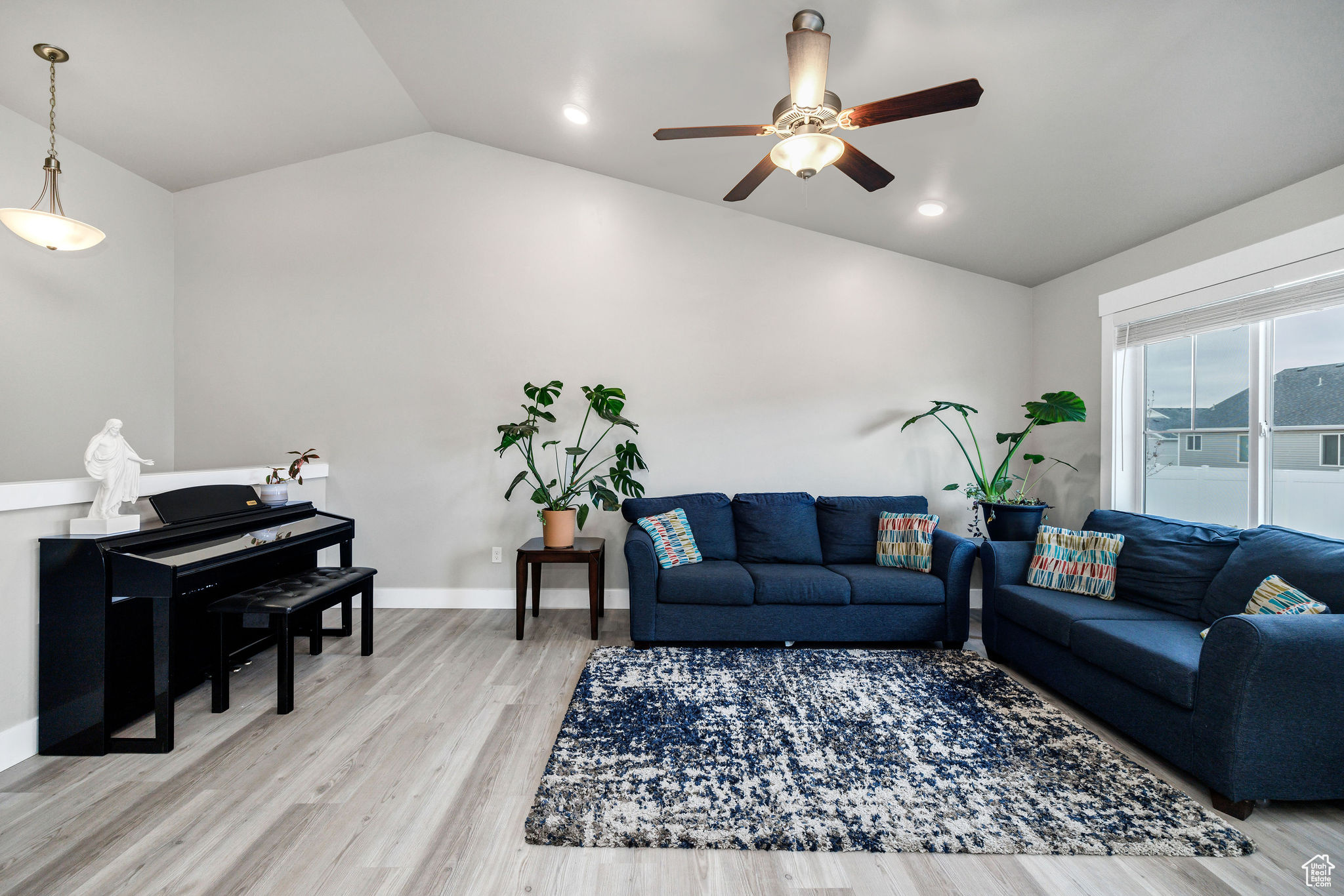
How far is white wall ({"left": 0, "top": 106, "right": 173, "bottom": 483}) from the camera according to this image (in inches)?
128

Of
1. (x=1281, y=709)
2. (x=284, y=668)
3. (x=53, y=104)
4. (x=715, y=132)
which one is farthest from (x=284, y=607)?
(x=1281, y=709)

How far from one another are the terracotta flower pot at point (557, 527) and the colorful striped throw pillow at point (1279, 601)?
305 centimetres

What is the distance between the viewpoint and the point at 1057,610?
2715 mm

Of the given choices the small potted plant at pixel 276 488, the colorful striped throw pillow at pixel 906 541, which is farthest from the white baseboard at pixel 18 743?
the colorful striped throw pillow at pixel 906 541

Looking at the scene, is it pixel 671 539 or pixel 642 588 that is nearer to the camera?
pixel 642 588

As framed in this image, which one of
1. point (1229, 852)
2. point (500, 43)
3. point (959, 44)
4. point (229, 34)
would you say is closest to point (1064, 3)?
point (959, 44)

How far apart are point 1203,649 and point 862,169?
212 centimetres

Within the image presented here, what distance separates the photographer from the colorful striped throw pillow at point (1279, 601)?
2.05 m

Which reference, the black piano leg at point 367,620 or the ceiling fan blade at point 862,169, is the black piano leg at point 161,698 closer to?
the black piano leg at point 367,620

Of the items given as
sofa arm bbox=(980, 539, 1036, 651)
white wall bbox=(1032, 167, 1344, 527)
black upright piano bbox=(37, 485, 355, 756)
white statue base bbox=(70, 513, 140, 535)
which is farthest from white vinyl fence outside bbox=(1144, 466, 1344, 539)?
white statue base bbox=(70, 513, 140, 535)

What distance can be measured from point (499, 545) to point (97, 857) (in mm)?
2638

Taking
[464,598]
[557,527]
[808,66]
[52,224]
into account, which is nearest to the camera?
[808,66]

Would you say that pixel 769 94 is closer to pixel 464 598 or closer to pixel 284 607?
pixel 284 607

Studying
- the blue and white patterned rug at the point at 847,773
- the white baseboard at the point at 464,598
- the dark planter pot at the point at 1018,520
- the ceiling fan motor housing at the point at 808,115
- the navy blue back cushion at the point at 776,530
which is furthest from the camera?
the white baseboard at the point at 464,598
